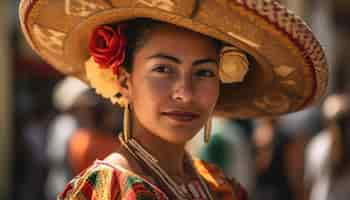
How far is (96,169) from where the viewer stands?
3719 millimetres

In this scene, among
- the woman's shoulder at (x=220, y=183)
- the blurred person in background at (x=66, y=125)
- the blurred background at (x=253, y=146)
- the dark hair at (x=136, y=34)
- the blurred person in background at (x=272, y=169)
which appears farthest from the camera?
the blurred person in background at (x=272, y=169)

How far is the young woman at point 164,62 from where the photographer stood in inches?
145

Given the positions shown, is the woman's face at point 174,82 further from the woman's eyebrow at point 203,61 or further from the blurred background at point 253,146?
the blurred background at point 253,146

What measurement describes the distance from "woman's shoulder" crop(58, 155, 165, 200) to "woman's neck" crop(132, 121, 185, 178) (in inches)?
9.1

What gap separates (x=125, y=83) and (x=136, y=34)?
0.19 metres

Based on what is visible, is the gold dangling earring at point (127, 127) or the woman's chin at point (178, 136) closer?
the woman's chin at point (178, 136)

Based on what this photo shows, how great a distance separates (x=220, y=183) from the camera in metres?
4.30

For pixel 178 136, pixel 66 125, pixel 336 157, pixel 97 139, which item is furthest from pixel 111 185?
pixel 66 125

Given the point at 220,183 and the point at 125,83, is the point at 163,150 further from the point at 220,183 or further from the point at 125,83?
the point at 220,183

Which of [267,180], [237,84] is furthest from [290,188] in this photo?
[237,84]

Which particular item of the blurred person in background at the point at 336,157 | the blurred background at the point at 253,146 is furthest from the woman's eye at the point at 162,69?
the blurred person in background at the point at 336,157

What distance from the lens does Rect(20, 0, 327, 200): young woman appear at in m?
3.68

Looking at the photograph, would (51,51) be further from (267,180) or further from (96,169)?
(267,180)

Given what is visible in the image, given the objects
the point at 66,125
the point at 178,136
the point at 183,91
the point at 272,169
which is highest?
the point at 183,91
